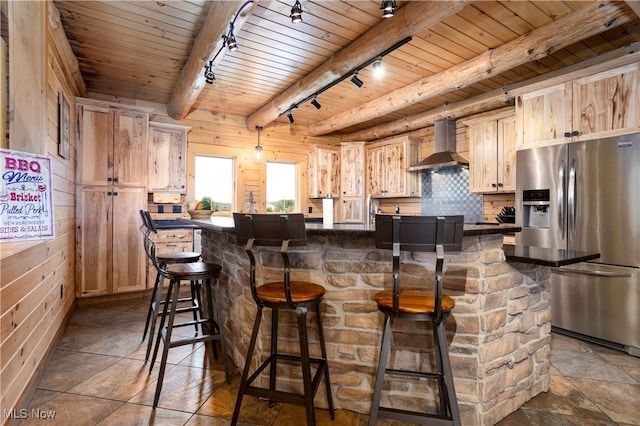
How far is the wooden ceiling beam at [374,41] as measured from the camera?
2.33 metres

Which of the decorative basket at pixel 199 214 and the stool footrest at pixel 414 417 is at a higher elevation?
the decorative basket at pixel 199 214

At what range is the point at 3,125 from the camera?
1.88m

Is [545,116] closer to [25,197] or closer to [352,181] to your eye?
[352,181]

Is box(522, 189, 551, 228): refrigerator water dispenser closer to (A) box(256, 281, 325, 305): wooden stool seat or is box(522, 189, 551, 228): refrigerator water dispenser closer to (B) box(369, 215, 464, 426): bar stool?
(B) box(369, 215, 464, 426): bar stool

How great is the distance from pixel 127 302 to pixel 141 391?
94.1 inches

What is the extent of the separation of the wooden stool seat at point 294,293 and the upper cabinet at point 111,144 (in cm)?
Result: 331

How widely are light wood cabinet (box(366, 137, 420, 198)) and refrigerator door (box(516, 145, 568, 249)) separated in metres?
2.00

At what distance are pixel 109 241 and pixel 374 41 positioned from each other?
3805mm

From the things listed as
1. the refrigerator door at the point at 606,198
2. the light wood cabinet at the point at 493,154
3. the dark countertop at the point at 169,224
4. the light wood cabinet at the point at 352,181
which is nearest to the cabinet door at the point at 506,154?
the light wood cabinet at the point at 493,154

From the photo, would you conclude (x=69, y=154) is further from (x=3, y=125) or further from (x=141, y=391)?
(x=141, y=391)

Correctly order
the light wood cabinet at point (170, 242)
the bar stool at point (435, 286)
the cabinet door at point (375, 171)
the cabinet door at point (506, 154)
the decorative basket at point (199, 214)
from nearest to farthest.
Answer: the bar stool at point (435, 286)
the decorative basket at point (199, 214)
the cabinet door at point (506, 154)
the light wood cabinet at point (170, 242)
the cabinet door at point (375, 171)

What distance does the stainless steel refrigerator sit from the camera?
2.72 metres

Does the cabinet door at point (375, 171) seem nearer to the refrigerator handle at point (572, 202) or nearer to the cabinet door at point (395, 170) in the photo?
the cabinet door at point (395, 170)

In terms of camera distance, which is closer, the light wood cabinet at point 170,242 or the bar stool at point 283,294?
the bar stool at point 283,294
